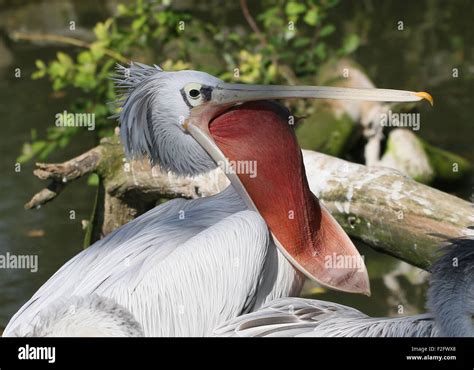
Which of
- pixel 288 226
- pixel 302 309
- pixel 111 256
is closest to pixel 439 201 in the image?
pixel 288 226

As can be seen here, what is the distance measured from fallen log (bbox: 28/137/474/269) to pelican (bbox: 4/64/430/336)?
15.3 inches

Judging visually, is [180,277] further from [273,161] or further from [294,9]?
[294,9]

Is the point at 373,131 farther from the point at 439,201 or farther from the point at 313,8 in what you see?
the point at 439,201

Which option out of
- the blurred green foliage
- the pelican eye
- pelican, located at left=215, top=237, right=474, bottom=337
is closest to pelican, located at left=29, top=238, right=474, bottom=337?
pelican, located at left=215, top=237, right=474, bottom=337

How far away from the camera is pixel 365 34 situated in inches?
381

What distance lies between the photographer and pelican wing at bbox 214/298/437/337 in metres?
3.10

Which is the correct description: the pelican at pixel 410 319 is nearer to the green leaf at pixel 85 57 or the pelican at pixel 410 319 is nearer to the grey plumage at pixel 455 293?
the grey plumage at pixel 455 293

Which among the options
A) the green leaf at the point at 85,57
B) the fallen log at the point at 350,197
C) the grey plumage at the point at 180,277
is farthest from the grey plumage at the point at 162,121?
the green leaf at the point at 85,57

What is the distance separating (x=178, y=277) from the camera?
10.5 feet

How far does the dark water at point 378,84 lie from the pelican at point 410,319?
5.59 feet

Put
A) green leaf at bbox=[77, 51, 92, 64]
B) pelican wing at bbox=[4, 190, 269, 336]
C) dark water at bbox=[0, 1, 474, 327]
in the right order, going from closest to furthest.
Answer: pelican wing at bbox=[4, 190, 269, 336], dark water at bbox=[0, 1, 474, 327], green leaf at bbox=[77, 51, 92, 64]

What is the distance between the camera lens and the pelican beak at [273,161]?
3.51m

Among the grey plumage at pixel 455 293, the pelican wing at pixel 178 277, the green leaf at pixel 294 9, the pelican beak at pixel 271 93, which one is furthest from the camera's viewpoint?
the green leaf at pixel 294 9

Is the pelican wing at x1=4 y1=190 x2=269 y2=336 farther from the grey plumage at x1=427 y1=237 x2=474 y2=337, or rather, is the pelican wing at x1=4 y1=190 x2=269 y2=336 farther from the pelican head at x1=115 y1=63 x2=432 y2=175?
the grey plumage at x1=427 y1=237 x2=474 y2=337
